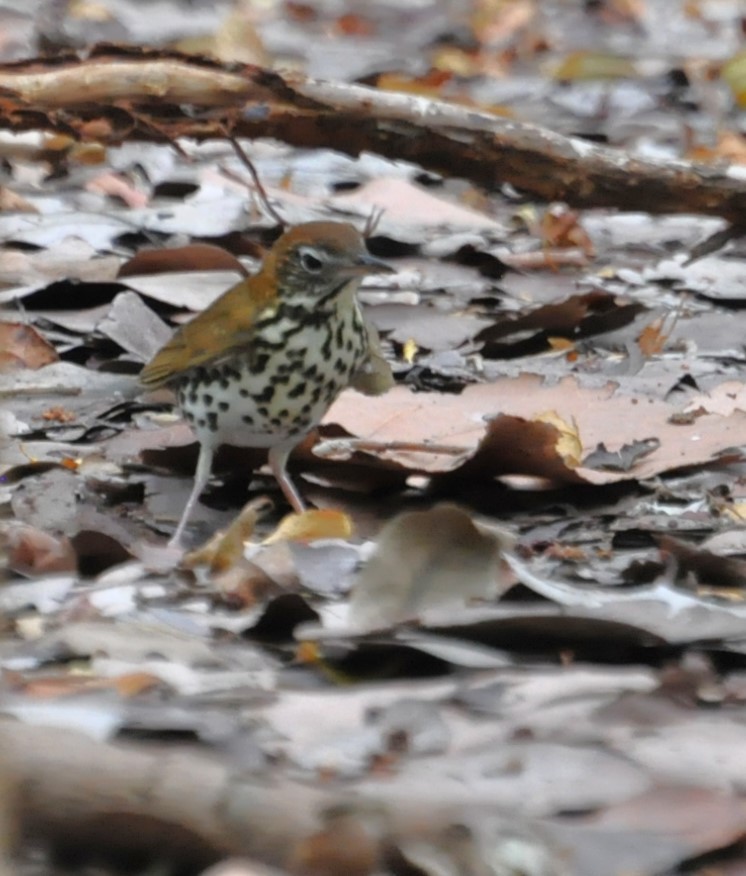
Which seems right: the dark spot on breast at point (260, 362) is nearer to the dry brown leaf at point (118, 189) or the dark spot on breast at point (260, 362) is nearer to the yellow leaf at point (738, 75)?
the dry brown leaf at point (118, 189)

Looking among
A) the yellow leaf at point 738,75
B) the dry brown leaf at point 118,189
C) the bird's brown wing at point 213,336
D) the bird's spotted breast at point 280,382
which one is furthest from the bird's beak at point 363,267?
the yellow leaf at point 738,75

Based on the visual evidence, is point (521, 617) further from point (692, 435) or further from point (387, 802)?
point (692, 435)

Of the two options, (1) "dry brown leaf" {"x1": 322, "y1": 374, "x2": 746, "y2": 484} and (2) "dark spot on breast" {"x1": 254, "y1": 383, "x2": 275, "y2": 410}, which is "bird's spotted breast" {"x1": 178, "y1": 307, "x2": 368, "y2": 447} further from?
(1) "dry brown leaf" {"x1": 322, "y1": 374, "x2": 746, "y2": 484}

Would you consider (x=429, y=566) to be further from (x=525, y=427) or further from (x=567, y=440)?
(x=567, y=440)

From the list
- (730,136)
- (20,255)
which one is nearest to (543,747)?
(20,255)

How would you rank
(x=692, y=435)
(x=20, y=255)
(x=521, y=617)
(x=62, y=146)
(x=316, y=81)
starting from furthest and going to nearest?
1. (x=62, y=146)
2. (x=20, y=255)
3. (x=316, y=81)
4. (x=692, y=435)
5. (x=521, y=617)
